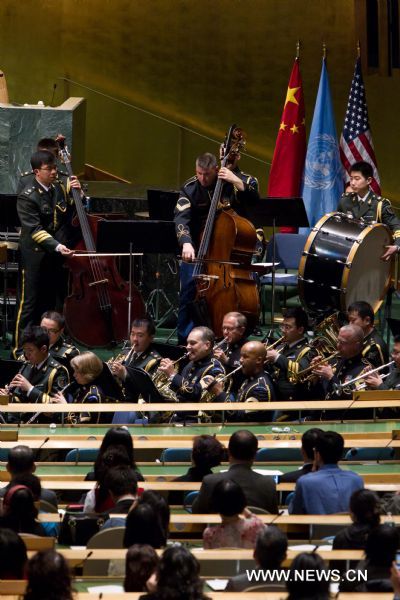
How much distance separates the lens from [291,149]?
1413 centimetres

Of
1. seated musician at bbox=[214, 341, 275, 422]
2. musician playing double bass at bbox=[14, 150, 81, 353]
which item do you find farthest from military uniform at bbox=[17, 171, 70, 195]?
seated musician at bbox=[214, 341, 275, 422]

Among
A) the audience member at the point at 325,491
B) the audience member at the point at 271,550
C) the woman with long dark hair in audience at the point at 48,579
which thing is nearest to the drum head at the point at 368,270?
the audience member at the point at 325,491

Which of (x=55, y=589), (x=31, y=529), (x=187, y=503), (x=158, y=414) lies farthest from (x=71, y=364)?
(x=55, y=589)

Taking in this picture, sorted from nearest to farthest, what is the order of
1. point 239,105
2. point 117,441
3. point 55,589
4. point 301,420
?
point 55,589
point 117,441
point 301,420
point 239,105

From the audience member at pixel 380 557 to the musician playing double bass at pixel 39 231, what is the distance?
5.78 metres

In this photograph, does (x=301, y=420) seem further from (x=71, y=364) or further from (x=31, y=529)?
(x=31, y=529)

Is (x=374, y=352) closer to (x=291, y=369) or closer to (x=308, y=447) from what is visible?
(x=291, y=369)

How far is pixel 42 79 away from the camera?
16.0 metres

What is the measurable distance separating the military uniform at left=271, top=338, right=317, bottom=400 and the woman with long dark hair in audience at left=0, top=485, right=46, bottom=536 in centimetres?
372

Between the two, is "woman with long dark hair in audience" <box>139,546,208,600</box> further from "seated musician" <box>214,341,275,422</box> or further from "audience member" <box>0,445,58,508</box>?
"seated musician" <box>214,341,275,422</box>

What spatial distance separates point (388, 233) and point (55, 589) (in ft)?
21.5

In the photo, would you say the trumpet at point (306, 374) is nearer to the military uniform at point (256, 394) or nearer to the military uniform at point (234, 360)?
the military uniform at point (234, 360)

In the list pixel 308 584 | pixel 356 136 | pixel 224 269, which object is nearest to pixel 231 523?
pixel 308 584

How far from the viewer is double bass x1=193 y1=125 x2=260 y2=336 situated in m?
10.5
